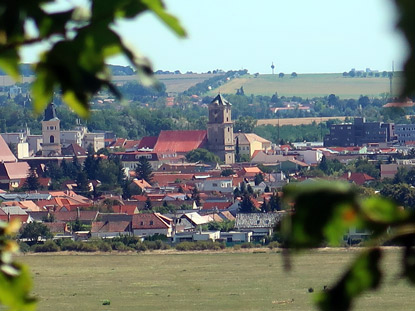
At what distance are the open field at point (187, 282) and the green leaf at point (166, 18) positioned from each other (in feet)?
62.4

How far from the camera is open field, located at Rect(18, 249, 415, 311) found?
22.4 metres

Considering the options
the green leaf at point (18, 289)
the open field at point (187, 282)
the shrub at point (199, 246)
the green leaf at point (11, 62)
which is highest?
the green leaf at point (11, 62)

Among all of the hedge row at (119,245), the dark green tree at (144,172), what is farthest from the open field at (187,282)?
the dark green tree at (144,172)

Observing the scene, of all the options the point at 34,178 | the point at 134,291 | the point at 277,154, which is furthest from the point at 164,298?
the point at 277,154

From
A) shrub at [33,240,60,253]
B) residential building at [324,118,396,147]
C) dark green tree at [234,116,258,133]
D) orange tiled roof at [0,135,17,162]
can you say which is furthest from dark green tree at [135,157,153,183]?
dark green tree at [234,116,258,133]

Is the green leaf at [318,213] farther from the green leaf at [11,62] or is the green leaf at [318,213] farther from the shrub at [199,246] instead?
the shrub at [199,246]

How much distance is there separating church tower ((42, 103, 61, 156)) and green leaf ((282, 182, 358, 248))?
72.1m

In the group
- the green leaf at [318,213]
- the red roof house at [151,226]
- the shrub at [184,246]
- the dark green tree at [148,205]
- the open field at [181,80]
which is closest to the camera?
the green leaf at [318,213]

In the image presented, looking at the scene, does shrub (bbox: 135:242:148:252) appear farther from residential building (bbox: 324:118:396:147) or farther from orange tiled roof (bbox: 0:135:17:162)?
residential building (bbox: 324:118:396:147)

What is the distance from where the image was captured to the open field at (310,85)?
143m

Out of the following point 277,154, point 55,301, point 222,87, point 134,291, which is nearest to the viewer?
point 55,301

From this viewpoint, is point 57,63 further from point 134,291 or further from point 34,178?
point 34,178

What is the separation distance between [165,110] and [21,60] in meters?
108

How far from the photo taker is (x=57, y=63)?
895 mm
